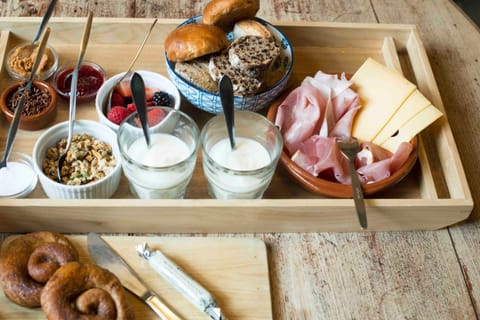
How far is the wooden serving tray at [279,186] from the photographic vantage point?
1146 millimetres

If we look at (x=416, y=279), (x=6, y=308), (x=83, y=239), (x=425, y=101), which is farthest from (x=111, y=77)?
(x=416, y=279)

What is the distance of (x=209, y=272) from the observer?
1.14 meters

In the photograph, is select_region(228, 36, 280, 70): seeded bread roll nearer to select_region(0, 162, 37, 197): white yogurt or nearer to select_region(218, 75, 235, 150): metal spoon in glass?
select_region(218, 75, 235, 150): metal spoon in glass

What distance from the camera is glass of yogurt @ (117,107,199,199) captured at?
1.13m

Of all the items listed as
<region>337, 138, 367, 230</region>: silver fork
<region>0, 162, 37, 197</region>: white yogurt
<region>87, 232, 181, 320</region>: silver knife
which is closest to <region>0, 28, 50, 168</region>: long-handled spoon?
<region>0, 162, 37, 197</region>: white yogurt

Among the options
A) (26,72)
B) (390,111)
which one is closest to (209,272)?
(390,111)

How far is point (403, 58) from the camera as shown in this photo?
1.62 m

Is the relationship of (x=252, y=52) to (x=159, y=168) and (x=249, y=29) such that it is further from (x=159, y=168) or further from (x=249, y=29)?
(x=159, y=168)

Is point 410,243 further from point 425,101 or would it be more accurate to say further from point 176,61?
point 176,61

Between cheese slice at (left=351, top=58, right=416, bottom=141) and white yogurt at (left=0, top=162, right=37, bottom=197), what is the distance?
745 millimetres

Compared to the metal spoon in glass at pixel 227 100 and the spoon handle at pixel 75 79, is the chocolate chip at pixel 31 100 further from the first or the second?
the metal spoon in glass at pixel 227 100

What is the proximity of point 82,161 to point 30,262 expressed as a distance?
266mm

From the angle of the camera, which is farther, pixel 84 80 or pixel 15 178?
pixel 84 80

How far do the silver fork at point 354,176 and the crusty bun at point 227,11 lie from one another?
390mm
